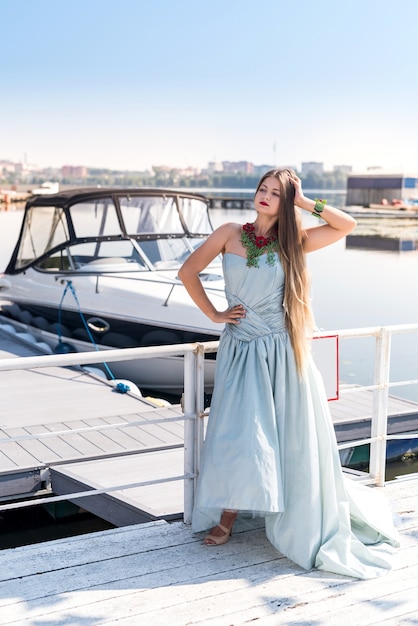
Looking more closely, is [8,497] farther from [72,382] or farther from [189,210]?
[189,210]

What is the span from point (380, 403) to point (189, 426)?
1.24 m

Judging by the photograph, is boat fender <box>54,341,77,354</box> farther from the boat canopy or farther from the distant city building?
the distant city building

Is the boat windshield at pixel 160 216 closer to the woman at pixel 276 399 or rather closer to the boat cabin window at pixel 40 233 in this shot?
the boat cabin window at pixel 40 233

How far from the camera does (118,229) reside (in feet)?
36.9

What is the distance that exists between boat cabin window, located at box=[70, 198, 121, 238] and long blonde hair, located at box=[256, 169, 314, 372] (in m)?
7.83

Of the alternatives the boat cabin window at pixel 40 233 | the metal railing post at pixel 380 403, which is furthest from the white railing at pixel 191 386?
the boat cabin window at pixel 40 233

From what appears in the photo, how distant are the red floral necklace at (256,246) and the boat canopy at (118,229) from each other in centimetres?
749

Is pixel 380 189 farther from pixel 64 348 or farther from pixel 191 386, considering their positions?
pixel 191 386

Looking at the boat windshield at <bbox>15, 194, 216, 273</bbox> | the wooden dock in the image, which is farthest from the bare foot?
the boat windshield at <bbox>15, 194, 216, 273</bbox>

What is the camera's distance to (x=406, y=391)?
531 inches

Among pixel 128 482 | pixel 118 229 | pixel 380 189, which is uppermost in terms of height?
pixel 380 189

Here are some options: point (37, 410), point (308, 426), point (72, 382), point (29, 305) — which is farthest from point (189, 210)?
point (308, 426)

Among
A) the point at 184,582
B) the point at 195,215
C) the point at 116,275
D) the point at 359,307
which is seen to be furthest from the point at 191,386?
the point at 359,307

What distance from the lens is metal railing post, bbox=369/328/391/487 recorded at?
176 inches
